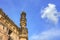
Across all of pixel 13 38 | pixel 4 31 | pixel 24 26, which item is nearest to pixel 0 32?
pixel 4 31

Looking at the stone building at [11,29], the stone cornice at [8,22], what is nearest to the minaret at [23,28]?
the stone building at [11,29]

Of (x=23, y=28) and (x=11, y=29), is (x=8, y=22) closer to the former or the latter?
(x=11, y=29)

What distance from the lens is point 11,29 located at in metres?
16.5

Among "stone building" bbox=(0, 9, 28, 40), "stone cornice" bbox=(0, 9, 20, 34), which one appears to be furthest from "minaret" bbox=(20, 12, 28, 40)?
"stone cornice" bbox=(0, 9, 20, 34)

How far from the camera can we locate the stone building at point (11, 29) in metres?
15.4

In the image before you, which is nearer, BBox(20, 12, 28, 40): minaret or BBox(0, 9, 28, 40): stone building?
BBox(0, 9, 28, 40): stone building

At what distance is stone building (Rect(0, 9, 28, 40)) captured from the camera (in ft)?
50.7

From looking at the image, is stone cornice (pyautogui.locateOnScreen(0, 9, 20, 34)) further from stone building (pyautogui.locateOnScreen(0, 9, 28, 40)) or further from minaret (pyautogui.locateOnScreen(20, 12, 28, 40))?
minaret (pyautogui.locateOnScreen(20, 12, 28, 40))

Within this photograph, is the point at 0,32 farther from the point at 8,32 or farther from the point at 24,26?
the point at 24,26

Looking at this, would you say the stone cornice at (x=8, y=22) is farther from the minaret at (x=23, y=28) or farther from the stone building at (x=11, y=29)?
the minaret at (x=23, y=28)

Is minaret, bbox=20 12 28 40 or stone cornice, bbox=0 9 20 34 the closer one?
stone cornice, bbox=0 9 20 34

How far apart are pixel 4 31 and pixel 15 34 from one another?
5.05ft

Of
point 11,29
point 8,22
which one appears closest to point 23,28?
point 11,29

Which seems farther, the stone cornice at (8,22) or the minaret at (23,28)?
the minaret at (23,28)
